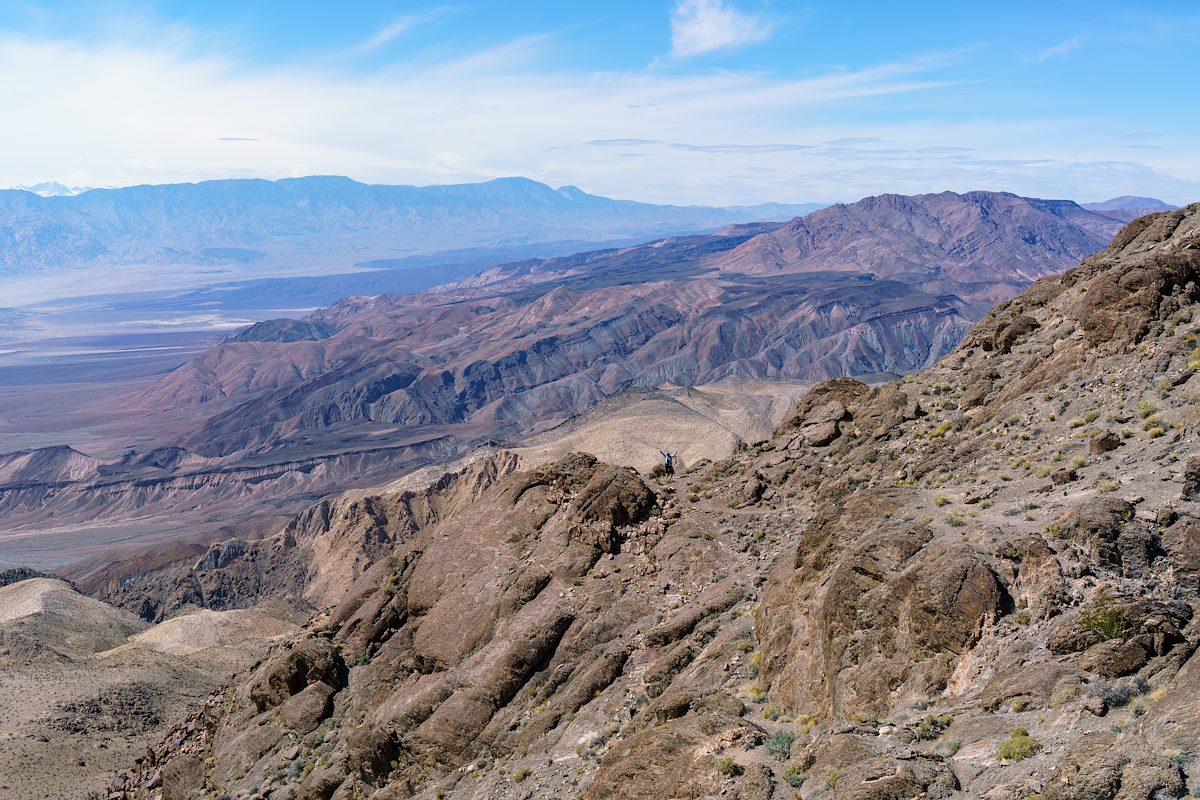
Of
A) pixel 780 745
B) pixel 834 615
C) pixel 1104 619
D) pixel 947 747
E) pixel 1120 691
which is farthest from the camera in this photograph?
pixel 834 615

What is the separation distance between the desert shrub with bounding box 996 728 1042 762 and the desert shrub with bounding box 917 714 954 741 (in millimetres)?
1154

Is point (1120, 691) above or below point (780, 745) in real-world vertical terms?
above

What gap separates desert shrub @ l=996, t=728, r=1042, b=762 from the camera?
10.3 meters

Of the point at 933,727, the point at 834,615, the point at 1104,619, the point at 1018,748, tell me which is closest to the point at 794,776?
the point at 933,727

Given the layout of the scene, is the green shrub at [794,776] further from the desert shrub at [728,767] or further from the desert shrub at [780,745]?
the desert shrub at [728,767]

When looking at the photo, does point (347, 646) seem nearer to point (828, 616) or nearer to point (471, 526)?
point (471, 526)

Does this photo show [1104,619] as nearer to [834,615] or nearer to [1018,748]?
[1018,748]

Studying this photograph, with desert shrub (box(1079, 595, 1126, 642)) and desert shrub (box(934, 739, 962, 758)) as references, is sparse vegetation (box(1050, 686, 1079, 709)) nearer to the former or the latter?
desert shrub (box(1079, 595, 1126, 642))

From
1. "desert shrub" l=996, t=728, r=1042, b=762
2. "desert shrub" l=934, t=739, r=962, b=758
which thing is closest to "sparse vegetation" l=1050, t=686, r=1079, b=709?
"desert shrub" l=996, t=728, r=1042, b=762

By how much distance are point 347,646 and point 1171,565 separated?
2227 cm

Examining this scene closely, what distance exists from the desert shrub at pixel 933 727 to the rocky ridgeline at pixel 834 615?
4cm

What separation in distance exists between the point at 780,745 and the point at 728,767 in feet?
2.99

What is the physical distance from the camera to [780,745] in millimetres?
12820

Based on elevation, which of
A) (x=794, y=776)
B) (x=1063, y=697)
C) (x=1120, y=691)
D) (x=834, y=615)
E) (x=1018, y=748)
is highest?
(x=1120, y=691)
